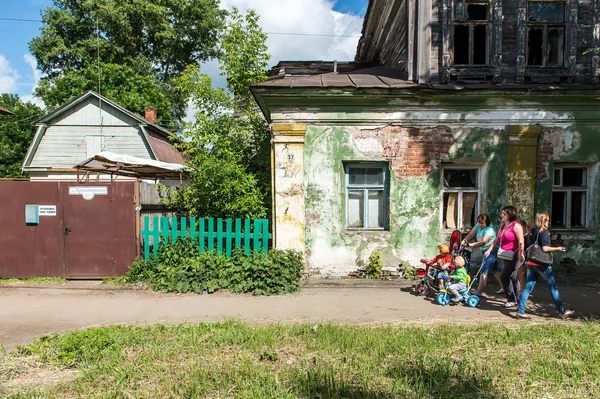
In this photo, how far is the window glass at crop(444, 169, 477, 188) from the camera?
8.56 metres

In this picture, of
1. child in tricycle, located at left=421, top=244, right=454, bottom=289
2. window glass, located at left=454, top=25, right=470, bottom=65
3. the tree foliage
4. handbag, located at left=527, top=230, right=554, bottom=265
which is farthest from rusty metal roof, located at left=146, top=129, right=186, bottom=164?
handbag, located at left=527, top=230, right=554, bottom=265

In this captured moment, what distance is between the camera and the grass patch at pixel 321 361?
367cm

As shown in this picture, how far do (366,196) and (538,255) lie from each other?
3430 millimetres

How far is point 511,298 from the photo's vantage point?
6738mm

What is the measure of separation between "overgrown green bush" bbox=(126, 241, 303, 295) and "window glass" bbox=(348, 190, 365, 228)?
1.41m

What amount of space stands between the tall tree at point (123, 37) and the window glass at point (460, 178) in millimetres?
22545

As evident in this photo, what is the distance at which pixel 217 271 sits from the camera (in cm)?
757

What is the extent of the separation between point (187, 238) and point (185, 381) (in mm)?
4560

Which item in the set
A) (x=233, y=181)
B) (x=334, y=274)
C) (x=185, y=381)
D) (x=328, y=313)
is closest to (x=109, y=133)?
(x=233, y=181)

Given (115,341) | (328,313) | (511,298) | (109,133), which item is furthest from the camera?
(109,133)

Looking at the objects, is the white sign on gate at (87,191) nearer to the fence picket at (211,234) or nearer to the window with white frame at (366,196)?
the fence picket at (211,234)

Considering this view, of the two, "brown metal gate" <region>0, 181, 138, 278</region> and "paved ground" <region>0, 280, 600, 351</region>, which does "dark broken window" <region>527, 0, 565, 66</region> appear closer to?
"paved ground" <region>0, 280, 600, 351</region>

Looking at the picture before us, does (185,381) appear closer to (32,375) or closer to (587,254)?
(32,375)

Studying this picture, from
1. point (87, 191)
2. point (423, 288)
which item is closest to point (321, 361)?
point (423, 288)
